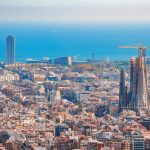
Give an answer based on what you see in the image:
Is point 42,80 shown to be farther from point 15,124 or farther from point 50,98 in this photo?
point 15,124

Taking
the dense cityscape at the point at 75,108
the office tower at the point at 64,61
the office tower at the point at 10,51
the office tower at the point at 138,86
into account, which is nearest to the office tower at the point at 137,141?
the dense cityscape at the point at 75,108

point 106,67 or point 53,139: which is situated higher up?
point 106,67

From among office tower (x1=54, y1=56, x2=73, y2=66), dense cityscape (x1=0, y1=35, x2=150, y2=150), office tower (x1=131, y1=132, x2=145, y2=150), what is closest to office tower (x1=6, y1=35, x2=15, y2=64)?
office tower (x1=54, y1=56, x2=73, y2=66)

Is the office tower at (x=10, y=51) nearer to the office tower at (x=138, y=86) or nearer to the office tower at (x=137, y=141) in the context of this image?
the office tower at (x=138, y=86)

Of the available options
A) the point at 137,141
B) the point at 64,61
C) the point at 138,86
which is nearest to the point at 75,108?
the point at 138,86

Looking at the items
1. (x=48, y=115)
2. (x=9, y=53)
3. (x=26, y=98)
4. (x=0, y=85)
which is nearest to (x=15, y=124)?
(x=48, y=115)

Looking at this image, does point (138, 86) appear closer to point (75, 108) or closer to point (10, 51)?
point (75, 108)

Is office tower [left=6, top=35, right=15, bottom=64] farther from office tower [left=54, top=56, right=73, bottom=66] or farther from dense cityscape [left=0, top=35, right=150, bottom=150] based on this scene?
dense cityscape [left=0, top=35, right=150, bottom=150]

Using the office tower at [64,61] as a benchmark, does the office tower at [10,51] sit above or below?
above
